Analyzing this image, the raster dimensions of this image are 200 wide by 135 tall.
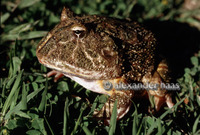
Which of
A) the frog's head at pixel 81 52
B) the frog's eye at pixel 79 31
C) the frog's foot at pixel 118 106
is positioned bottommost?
the frog's foot at pixel 118 106

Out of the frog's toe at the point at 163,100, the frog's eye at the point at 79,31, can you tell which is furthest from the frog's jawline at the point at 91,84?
the frog's toe at the point at 163,100

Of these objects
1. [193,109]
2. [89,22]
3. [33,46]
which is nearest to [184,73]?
[193,109]

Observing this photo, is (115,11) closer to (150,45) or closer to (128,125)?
(150,45)

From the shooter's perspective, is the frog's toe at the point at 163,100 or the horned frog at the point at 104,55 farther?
the frog's toe at the point at 163,100

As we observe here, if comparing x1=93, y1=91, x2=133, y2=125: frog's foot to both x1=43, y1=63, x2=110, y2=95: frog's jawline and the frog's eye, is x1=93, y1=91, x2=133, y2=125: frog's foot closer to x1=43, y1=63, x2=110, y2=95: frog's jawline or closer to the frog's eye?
x1=43, y1=63, x2=110, y2=95: frog's jawline

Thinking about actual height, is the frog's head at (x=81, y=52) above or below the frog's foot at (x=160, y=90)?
above

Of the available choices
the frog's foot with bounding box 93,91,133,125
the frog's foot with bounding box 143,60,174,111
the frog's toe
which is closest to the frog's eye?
the frog's foot with bounding box 93,91,133,125

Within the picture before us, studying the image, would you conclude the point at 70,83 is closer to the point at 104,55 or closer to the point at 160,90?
the point at 104,55

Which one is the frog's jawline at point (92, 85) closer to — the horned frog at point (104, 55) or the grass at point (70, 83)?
the horned frog at point (104, 55)
